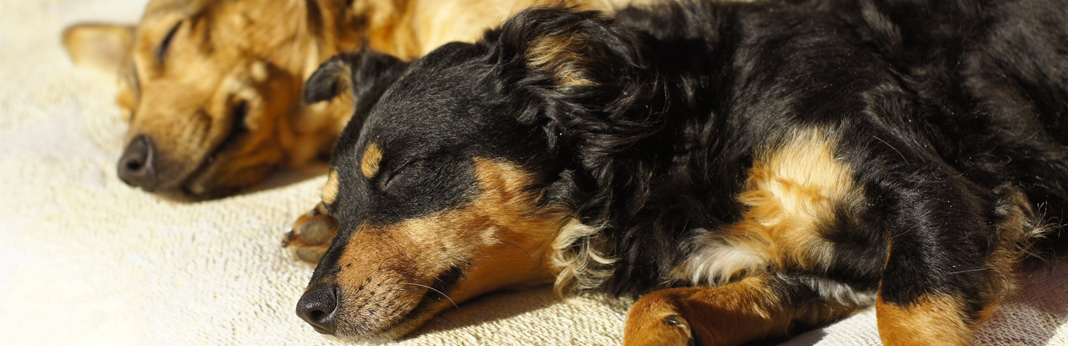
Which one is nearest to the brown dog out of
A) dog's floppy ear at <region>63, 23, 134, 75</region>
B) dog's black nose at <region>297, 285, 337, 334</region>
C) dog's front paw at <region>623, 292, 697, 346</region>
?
dog's floppy ear at <region>63, 23, 134, 75</region>

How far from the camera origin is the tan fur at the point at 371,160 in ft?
8.34

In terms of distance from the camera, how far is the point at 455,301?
100 inches

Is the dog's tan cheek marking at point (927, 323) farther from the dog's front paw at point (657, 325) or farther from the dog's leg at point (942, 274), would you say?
the dog's front paw at point (657, 325)

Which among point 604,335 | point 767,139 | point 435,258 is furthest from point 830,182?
point 435,258

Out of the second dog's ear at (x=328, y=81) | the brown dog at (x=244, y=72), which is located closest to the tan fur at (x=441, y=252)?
the second dog's ear at (x=328, y=81)

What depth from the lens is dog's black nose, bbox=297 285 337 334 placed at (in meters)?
2.32

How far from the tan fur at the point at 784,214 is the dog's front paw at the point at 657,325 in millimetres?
308

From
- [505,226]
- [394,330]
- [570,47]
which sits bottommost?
[394,330]

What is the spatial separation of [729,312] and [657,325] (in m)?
0.29

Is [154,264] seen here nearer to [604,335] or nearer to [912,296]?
[604,335]

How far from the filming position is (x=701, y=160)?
2.57 m

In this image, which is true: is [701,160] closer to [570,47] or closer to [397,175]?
[570,47]

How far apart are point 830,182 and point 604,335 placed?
76 centimetres

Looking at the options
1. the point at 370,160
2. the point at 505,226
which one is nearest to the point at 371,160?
the point at 370,160
